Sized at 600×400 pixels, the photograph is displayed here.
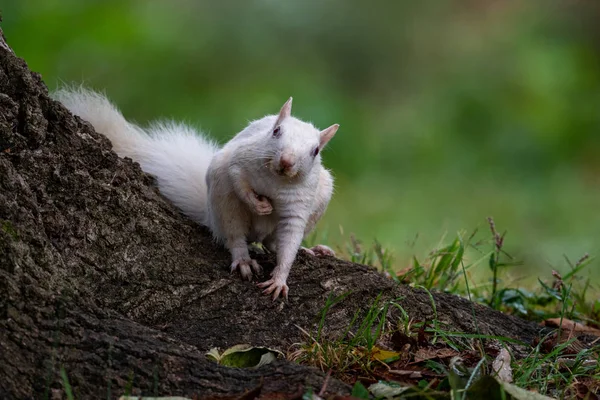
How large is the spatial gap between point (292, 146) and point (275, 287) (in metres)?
0.40

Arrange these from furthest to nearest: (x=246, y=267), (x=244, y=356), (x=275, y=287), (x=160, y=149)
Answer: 1. (x=160, y=149)
2. (x=246, y=267)
3. (x=275, y=287)
4. (x=244, y=356)

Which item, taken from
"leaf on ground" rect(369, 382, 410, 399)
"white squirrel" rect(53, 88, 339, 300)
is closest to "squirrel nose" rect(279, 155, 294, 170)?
"white squirrel" rect(53, 88, 339, 300)

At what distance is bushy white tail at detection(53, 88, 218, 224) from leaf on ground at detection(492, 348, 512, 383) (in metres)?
1.06

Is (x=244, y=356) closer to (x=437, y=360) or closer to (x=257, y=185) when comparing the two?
(x=437, y=360)

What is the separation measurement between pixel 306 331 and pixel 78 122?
839 mm

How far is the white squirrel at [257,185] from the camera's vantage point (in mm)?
2473

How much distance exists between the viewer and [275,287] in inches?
93.5

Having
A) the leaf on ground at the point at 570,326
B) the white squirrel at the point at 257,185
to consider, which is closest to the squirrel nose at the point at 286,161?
the white squirrel at the point at 257,185

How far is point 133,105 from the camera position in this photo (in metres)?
6.09

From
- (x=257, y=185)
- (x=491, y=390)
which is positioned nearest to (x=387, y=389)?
(x=491, y=390)

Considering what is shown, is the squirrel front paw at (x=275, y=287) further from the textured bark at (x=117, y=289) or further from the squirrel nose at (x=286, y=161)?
the squirrel nose at (x=286, y=161)

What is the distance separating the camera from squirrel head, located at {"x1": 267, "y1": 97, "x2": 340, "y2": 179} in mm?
2420

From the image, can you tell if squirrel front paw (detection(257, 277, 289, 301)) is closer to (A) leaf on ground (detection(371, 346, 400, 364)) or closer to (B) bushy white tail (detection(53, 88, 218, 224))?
(A) leaf on ground (detection(371, 346, 400, 364))

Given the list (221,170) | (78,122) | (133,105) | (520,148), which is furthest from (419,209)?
(78,122)
